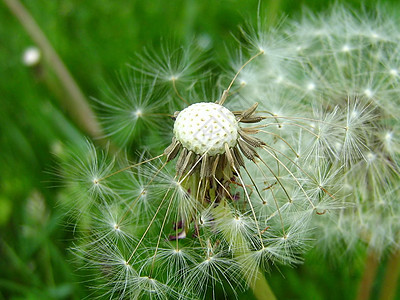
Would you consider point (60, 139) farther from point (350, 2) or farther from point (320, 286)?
point (350, 2)

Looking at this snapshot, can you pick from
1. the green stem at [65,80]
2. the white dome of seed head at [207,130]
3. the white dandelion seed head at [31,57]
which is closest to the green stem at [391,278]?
the white dome of seed head at [207,130]

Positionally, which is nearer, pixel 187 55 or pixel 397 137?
pixel 397 137

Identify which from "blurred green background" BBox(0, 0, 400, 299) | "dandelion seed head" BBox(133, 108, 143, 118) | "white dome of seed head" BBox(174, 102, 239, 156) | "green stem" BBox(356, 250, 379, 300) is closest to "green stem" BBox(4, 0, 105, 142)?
"blurred green background" BBox(0, 0, 400, 299)

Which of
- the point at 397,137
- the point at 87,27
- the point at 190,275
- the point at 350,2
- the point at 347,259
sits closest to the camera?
the point at 190,275

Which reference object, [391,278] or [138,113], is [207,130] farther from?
[391,278]

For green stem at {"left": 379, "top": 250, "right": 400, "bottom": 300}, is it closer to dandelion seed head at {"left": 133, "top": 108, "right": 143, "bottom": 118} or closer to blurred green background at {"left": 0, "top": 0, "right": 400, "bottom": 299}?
blurred green background at {"left": 0, "top": 0, "right": 400, "bottom": 299}

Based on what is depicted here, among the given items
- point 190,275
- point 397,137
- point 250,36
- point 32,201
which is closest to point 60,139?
point 32,201

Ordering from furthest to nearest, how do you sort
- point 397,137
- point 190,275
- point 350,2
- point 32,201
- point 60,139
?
1. point 350,2
2. point 60,139
3. point 32,201
4. point 397,137
5. point 190,275
